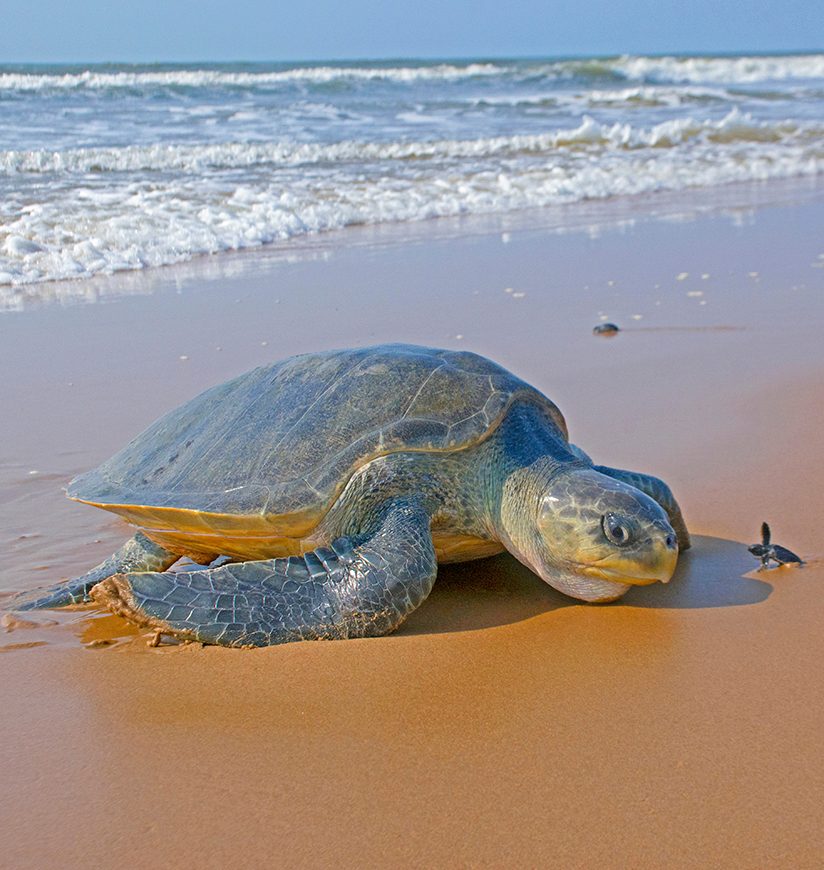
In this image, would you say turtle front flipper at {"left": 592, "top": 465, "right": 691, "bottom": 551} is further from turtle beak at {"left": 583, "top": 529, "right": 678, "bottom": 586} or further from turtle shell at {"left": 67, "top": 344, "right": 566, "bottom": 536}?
turtle beak at {"left": 583, "top": 529, "right": 678, "bottom": 586}

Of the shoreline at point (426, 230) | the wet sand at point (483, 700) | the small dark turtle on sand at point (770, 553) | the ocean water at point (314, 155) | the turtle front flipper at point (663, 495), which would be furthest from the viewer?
the ocean water at point (314, 155)

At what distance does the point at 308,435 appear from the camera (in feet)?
11.7

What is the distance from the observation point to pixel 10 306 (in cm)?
827

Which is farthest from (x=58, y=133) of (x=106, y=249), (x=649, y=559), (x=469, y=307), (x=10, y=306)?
(x=649, y=559)

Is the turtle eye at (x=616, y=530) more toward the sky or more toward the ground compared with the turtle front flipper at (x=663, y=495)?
more toward the sky

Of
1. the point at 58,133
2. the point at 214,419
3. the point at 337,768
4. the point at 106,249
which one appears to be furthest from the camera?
the point at 58,133

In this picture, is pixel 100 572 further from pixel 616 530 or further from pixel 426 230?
pixel 426 230

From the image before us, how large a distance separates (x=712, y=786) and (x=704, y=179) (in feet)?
45.3

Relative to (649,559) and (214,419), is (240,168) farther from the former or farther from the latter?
(649,559)

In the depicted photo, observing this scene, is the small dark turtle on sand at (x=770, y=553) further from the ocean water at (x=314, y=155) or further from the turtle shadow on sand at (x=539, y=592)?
the ocean water at (x=314, y=155)

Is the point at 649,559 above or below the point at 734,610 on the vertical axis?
above

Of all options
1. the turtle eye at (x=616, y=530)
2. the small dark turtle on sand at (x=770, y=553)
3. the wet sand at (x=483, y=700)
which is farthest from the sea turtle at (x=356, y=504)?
the small dark turtle on sand at (x=770, y=553)

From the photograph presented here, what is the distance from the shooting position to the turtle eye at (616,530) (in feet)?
10.0

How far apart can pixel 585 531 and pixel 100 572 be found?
1.64 meters
